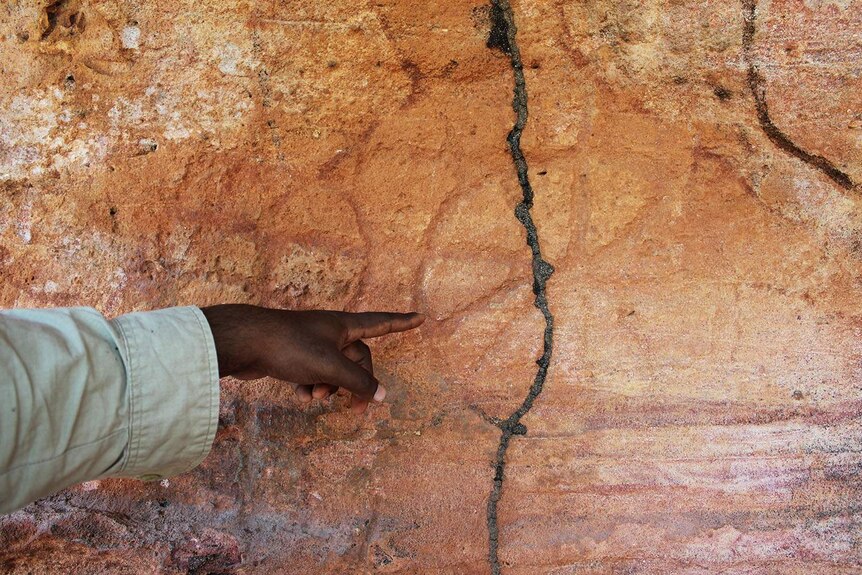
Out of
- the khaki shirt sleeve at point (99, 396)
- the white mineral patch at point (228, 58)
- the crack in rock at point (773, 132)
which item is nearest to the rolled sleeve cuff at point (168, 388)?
the khaki shirt sleeve at point (99, 396)

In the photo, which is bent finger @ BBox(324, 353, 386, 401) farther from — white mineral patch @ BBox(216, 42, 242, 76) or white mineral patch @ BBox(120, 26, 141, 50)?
white mineral patch @ BBox(120, 26, 141, 50)

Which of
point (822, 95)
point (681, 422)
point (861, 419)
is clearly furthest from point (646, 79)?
point (861, 419)

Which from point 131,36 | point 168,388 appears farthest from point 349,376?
point 131,36

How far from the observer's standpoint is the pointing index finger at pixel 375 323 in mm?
1413

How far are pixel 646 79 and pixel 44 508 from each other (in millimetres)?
1571

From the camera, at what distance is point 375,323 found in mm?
Result: 1448

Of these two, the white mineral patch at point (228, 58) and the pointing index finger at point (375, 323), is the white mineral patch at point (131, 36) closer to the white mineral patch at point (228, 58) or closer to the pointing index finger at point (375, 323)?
the white mineral patch at point (228, 58)

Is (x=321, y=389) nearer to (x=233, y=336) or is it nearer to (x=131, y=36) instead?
(x=233, y=336)

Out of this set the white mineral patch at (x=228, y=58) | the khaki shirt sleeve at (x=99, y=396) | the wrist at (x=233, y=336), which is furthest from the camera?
the white mineral patch at (x=228, y=58)

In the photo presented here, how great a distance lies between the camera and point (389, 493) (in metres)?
1.70

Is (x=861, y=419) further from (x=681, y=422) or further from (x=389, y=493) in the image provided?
(x=389, y=493)

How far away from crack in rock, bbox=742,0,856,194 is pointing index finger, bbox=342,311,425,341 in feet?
2.60

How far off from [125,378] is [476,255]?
0.82 meters

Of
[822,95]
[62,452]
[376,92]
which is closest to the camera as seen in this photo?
[62,452]
